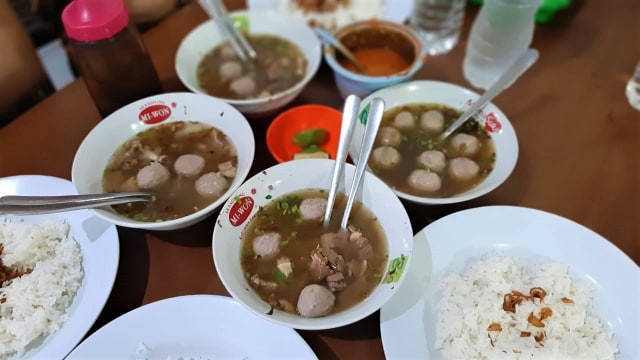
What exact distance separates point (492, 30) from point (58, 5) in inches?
89.0

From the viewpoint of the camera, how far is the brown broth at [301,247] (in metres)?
1.37

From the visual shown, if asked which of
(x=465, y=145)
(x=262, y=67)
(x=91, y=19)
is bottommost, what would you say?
(x=465, y=145)

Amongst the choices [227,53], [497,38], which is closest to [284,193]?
[227,53]

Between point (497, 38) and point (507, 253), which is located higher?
point (497, 38)

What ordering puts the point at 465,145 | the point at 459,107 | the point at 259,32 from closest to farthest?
1. the point at 465,145
2. the point at 459,107
3. the point at 259,32

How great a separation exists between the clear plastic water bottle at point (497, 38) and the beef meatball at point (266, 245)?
47.2 inches

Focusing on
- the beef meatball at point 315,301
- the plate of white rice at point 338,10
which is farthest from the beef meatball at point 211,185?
the plate of white rice at point 338,10

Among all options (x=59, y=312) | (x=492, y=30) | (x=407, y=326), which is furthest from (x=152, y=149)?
(x=492, y=30)

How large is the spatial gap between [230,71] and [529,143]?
1.26 metres

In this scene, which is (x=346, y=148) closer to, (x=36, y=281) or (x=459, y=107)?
(x=459, y=107)

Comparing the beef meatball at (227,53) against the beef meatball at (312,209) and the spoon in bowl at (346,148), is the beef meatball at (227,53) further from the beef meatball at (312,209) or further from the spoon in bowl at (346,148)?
the beef meatball at (312,209)

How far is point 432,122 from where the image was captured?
185 cm

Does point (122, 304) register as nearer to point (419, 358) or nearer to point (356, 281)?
point (356, 281)

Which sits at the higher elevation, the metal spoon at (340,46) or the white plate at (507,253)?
the metal spoon at (340,46)
